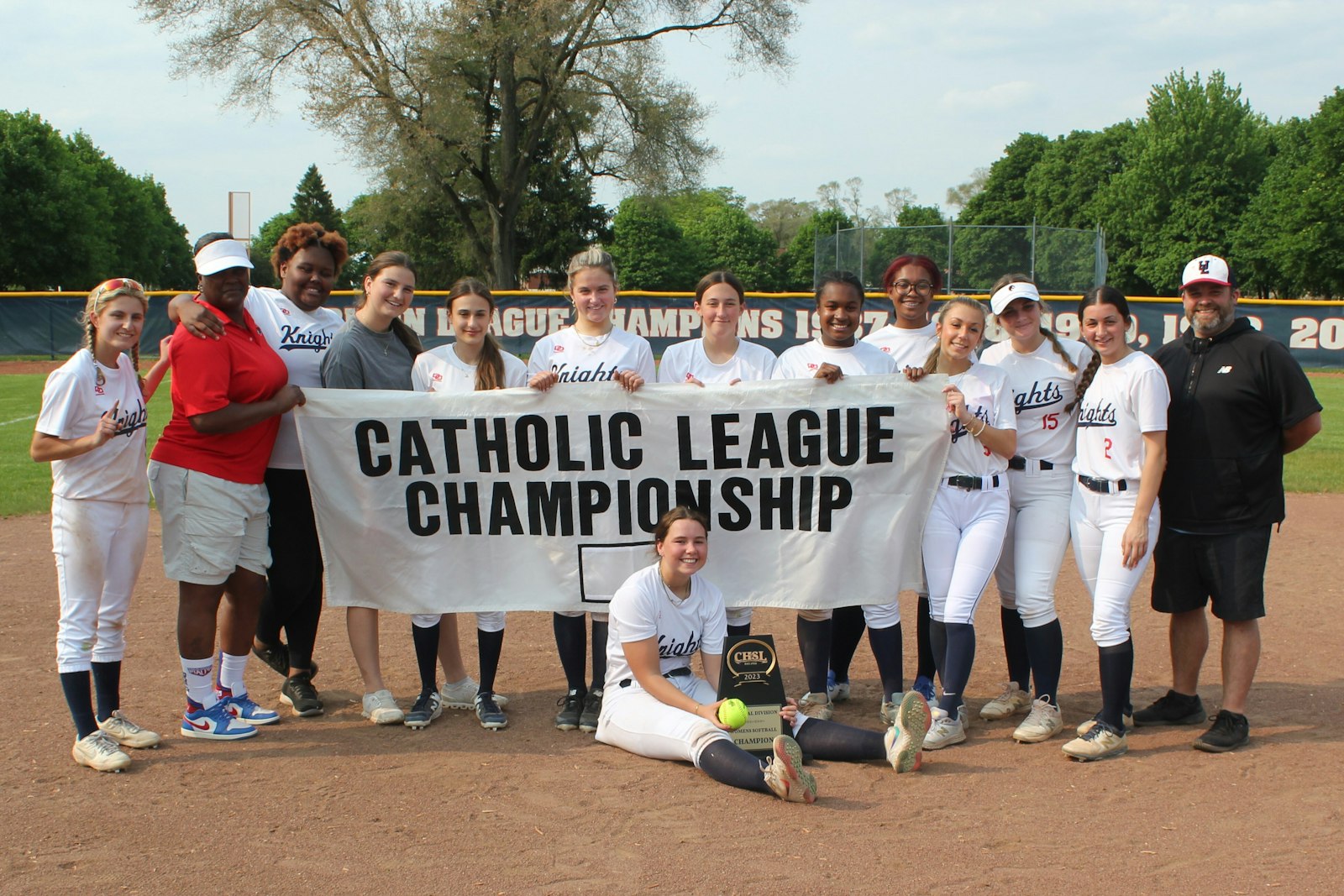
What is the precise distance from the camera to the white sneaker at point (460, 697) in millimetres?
5637

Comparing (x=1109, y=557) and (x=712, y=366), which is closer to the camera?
(x=1109, y=557)

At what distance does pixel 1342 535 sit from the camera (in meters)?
9.95

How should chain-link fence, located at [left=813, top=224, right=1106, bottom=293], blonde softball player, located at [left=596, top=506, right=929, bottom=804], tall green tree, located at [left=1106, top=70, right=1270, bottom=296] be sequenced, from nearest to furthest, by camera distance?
blonde softball player, located at [left=596, top=506, right=929, bottom=804] → chain-link fence, located at [left=813, top=224, right=1106, bottom=293] → tall green tree, located at [left=1106, top=70, right=1270, bottom=296]

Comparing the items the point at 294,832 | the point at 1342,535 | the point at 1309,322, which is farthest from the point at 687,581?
the point at 1309,322

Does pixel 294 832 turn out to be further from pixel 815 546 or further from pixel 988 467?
pixel 988 467

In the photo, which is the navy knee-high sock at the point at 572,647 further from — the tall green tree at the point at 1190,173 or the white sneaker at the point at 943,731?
the tall green tree at the point at 1190,173

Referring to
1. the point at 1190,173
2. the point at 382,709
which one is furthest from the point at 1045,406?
the point at 1190,173

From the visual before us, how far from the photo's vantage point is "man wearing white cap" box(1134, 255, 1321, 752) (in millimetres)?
4992

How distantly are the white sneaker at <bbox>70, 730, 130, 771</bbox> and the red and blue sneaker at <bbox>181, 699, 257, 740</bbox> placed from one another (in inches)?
15.1

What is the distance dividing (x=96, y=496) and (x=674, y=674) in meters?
2.58

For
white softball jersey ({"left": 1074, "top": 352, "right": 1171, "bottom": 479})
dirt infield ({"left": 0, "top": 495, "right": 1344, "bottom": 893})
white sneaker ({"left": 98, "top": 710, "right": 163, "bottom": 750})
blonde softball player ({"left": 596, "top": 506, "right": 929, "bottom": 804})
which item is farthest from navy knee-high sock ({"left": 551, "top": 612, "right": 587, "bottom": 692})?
white softball jersey ({"left": 1074, "top": 352, "right": 1171, "bottom": 479})

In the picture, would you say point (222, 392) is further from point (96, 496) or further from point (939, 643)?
point (939, 643)

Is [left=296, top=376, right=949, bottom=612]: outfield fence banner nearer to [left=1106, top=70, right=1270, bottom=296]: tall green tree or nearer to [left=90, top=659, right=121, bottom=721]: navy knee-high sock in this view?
[left=90, top=659, right=121, bottom=721]: navy knee-high sock

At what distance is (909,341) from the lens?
569cm
